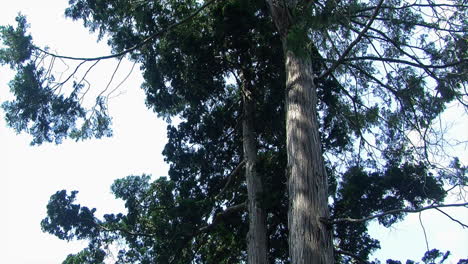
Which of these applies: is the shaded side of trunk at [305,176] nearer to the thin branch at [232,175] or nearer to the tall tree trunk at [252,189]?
the tall tree trunk at [252,189]

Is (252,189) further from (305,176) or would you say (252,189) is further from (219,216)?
(305,176)

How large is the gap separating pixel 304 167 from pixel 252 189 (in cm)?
443

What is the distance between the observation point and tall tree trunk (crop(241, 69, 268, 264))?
908cm

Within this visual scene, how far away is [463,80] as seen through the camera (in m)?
7.20

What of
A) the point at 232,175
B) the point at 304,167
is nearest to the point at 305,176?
the point at 304,167

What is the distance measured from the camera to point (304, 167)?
5.59 metres

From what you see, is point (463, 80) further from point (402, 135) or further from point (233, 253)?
point (233, 253)

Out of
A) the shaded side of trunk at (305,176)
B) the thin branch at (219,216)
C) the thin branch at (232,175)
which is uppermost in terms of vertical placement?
the thin branch at (232,175)

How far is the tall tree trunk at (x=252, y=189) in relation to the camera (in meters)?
9.08

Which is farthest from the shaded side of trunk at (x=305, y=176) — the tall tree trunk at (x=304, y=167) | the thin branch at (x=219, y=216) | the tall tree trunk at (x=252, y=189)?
the thin branch at (x=219, y=216)

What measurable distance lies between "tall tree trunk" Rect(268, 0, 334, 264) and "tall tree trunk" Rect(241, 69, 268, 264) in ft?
12.0

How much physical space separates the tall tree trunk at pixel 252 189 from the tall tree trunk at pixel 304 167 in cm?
365

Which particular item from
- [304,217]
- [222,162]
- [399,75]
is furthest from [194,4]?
[304,217]

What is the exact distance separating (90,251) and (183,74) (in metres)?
4.70
